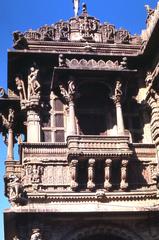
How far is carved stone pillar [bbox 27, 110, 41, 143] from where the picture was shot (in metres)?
17.8

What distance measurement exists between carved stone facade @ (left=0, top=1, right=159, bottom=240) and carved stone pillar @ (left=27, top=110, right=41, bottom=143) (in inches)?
1.4

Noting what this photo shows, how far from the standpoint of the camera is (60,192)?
55.2ft

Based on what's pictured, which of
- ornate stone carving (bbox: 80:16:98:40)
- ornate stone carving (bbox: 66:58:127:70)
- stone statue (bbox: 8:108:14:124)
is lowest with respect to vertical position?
stone statue (bbox: 8:108:14:124)

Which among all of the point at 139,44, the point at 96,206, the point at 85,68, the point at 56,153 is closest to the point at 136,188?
the point at 96,206

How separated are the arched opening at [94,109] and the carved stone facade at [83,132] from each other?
0.03 metres

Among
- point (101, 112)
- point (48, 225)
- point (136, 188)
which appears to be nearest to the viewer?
point (48, 225)

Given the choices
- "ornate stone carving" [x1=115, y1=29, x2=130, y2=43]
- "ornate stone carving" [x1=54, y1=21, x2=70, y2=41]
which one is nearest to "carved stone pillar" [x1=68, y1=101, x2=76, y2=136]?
"ornate stone carving" [x1=54, y1=21, x2=70, y2=41]

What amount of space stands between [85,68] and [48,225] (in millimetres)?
5275

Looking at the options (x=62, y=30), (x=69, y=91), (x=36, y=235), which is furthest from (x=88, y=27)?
(x=36, y=235)

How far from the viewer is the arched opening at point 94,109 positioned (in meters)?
18.6

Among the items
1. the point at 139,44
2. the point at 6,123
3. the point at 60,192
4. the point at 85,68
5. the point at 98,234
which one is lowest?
the point at 98,234

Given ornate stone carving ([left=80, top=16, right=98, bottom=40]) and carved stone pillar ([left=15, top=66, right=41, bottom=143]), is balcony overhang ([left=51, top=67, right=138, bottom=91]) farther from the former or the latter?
ornate stone carving ([left=80, top=16, right=98, bottom=40])

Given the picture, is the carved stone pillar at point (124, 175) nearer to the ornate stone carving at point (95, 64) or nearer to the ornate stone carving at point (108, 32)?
the ornate stone carving at point (95, 64)

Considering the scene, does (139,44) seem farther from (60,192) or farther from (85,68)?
(60,192)
